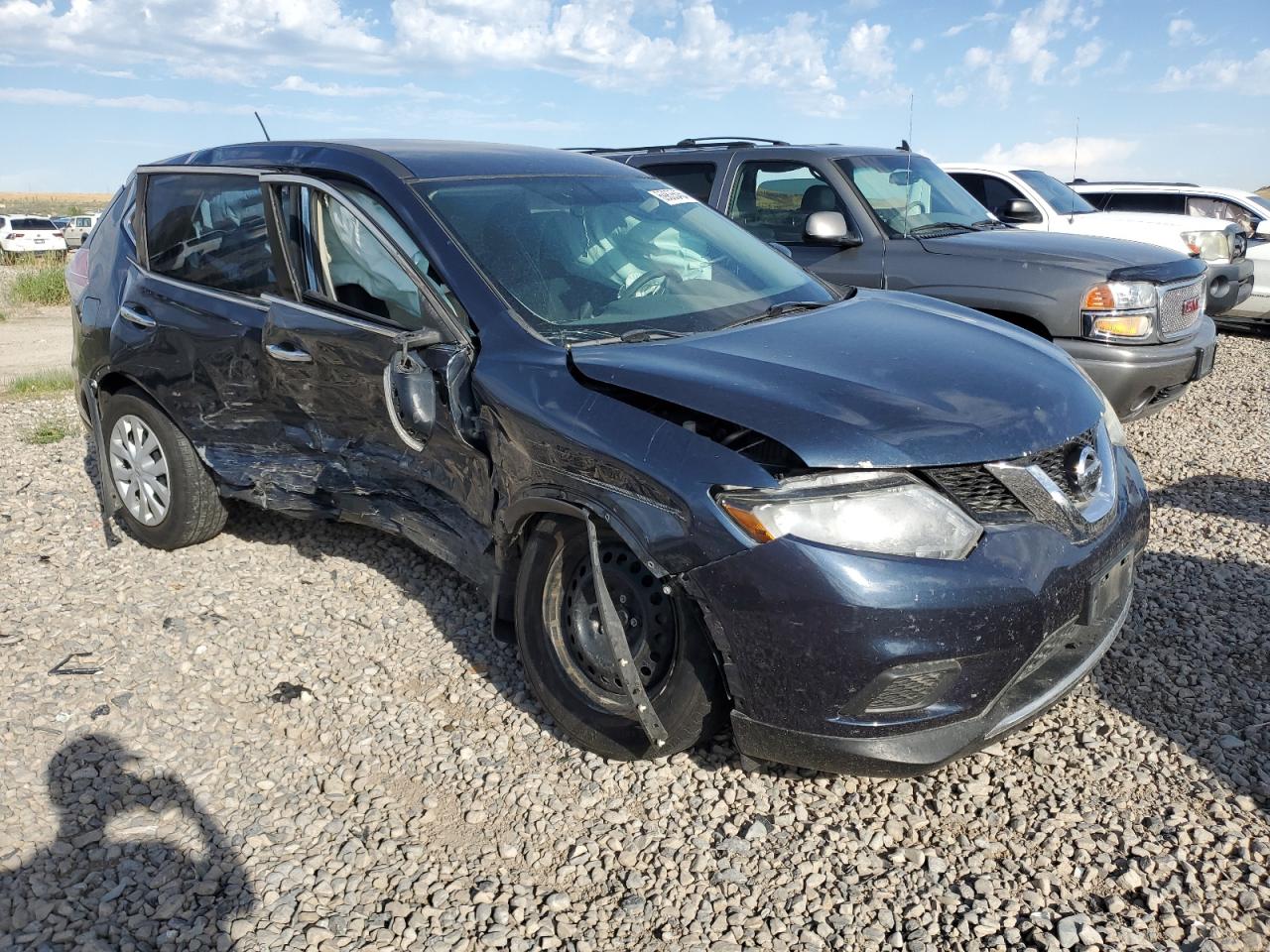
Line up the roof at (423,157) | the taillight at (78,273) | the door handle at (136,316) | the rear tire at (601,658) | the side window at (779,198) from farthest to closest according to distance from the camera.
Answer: the side window at (779,198) < the taillight at (78,273) < the door handle at (136,316) < the roof at (423,157) < the rear tire at (601,658)

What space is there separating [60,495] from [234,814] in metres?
3.63

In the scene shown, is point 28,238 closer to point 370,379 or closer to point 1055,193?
point 1055,193

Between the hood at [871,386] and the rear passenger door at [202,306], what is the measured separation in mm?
1780

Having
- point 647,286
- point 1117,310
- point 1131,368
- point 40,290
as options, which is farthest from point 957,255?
point 40,290

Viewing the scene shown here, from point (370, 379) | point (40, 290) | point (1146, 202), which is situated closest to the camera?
point (370, 379)

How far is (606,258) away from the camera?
3.84 m

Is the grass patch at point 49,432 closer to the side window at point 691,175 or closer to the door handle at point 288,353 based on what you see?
the door handle at point 288,353

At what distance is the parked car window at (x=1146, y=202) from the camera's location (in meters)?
12.8

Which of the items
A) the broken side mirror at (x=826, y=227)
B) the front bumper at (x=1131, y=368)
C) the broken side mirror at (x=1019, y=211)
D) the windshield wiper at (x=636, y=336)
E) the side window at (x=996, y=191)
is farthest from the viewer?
the side window at (x=996, y=191)

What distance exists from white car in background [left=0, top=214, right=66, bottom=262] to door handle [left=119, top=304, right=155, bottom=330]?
3111 cm

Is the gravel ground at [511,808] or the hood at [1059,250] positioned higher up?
the hood at [1059,250]

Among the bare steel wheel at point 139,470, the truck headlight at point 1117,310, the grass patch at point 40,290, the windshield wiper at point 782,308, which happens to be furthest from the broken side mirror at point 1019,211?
the grass patch at point 40,290

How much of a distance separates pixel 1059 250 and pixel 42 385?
8.41 metres

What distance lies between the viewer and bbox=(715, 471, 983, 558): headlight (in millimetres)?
2656
